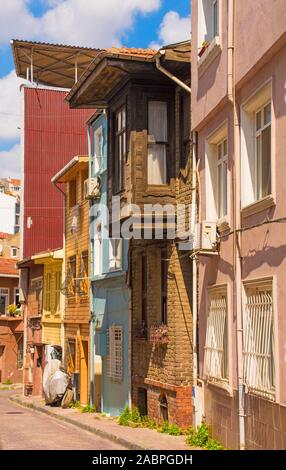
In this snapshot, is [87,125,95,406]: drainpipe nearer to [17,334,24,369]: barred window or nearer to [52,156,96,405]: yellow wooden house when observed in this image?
[52,156,96,405]: yellow wooden house

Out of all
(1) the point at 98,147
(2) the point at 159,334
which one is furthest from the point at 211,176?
(1) the point at 98,147

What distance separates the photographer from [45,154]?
37625 mm

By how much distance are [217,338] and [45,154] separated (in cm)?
2577

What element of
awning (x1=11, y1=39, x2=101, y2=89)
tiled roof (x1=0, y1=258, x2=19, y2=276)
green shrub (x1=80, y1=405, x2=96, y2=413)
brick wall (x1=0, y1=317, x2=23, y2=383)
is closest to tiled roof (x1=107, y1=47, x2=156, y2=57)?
green shrub (x1=80, y1=405, x2=96, y2=413)

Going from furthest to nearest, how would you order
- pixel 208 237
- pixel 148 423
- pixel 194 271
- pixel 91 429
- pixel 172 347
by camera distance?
pixel 91 429 < pixel 148 423 < pixel 172 347 < pixel 194 271 < pixel 208 237

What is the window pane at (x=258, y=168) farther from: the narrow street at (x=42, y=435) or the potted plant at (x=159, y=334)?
→ the narrow street at (x=42, y=435)

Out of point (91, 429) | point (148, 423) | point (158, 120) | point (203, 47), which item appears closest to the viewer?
point (203, 47)

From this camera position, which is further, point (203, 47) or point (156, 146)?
point (156, 146)

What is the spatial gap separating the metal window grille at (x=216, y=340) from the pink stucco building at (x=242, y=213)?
2 cm

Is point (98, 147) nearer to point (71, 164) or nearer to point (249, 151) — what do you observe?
point (71, 164)

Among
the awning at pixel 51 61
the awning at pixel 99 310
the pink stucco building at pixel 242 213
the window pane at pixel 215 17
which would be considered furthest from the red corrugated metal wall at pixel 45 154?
the window pane at pixel 215 17

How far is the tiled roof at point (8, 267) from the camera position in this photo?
148ft

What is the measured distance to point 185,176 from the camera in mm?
15969
